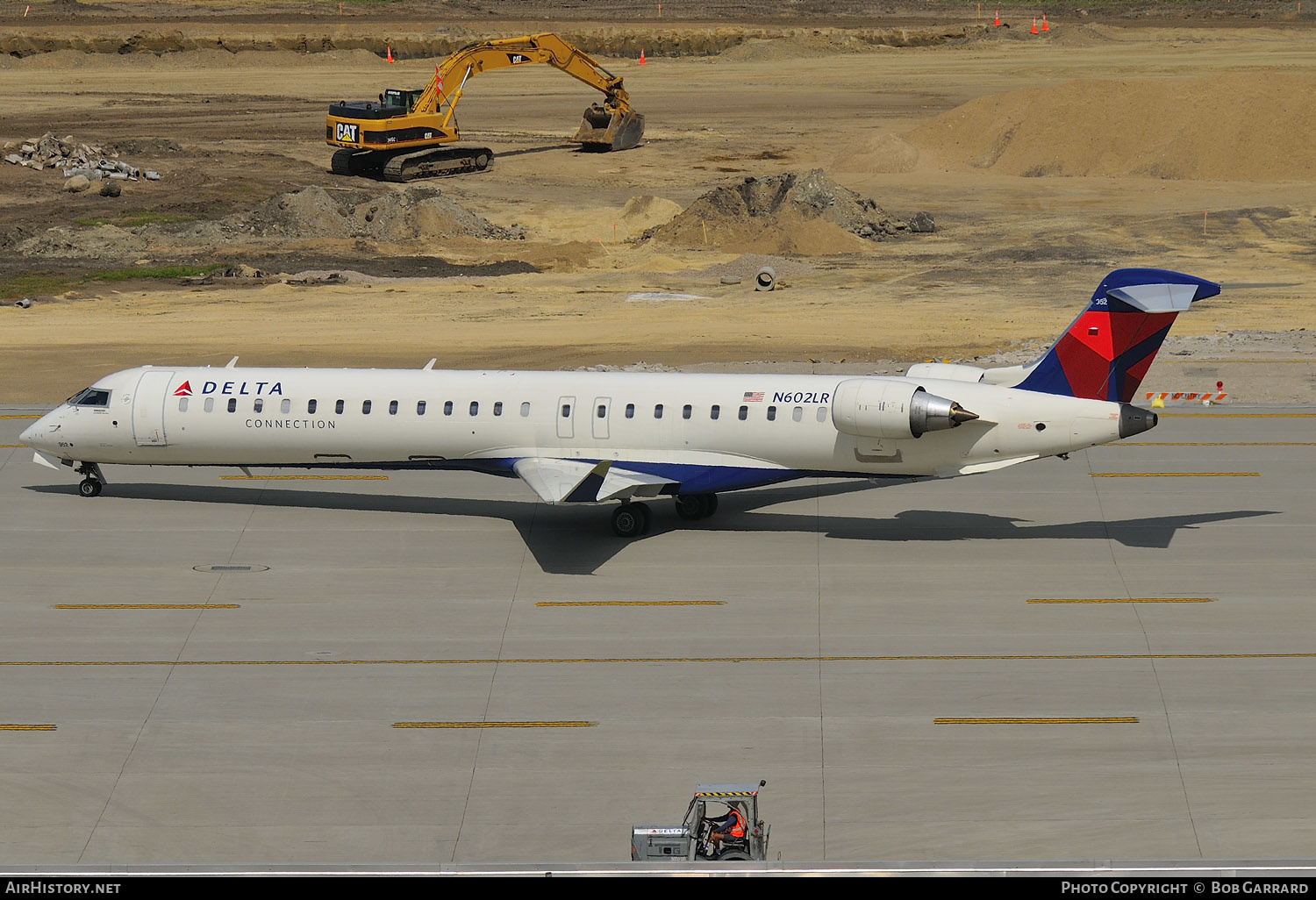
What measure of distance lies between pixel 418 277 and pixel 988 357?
24482mm

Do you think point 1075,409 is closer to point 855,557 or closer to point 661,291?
point 855,557

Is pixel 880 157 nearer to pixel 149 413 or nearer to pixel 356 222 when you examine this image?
pixel 356 222

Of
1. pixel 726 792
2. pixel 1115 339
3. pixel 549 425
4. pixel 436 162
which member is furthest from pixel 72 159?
pixel 726 792

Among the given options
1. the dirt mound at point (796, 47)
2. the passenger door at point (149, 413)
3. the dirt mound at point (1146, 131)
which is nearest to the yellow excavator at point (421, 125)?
the dirt mound at point (1146, 131)

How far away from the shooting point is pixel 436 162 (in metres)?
82.6

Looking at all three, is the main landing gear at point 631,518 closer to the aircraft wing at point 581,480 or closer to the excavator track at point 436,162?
the aircraft wing at point 581,480

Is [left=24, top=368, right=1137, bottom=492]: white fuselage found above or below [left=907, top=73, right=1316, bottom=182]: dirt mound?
below

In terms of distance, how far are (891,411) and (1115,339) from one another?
439cm

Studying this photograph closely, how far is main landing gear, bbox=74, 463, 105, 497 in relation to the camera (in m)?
36.0

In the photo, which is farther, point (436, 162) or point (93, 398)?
point (436, 162)

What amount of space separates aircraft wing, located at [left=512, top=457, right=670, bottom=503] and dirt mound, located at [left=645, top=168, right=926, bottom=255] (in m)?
35.1

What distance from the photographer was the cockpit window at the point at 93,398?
114 ft

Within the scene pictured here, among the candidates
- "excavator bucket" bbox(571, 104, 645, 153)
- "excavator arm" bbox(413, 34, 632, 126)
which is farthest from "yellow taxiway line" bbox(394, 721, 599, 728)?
"excavator bucket" bbox(571, 104, 645, 153)

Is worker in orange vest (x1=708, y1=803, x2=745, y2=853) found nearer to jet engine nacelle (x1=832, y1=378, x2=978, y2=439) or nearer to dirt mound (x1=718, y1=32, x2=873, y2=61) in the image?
jet engine nacelle (x1=832, y1=378, x2=978, y2=439)
